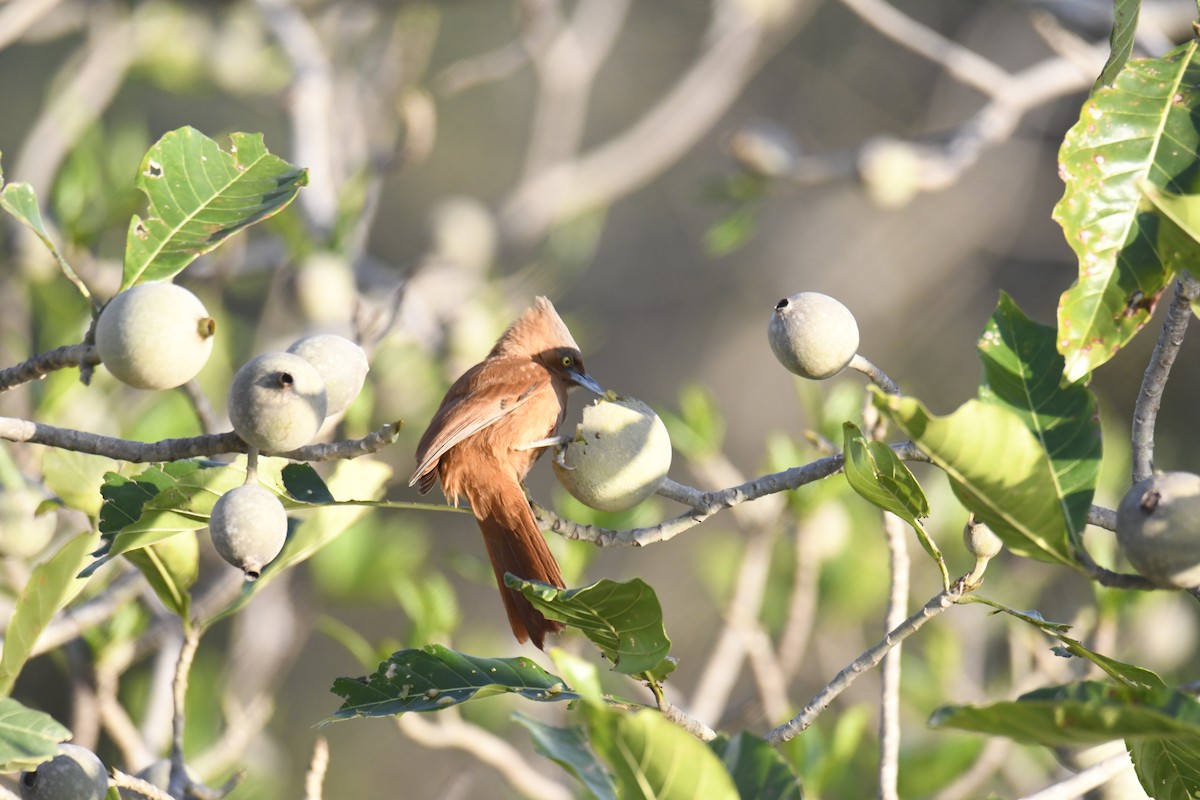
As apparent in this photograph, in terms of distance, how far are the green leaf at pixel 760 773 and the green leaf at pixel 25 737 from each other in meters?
0.68

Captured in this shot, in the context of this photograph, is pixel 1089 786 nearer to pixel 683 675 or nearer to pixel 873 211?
pixel 683 675

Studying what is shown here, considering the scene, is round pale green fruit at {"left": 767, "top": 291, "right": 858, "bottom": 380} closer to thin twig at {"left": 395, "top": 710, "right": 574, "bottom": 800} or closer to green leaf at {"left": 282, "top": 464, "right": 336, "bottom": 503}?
green leaf at {"left": 282, "top": 464, "right": 336, "bottom": 503}

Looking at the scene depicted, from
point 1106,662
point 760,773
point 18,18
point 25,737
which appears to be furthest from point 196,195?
point 18,18

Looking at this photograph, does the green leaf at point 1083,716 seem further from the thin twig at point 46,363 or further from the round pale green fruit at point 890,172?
the round pale green fruit at point 890,172

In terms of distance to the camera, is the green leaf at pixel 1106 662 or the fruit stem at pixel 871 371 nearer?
the green leaf at pixel 1106 662

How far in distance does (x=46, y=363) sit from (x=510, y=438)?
967 mm

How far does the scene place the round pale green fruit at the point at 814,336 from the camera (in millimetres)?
1341

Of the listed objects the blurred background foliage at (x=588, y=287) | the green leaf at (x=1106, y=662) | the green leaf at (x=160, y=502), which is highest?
the green leaf at (x=160, y=502)

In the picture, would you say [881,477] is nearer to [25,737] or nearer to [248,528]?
[248,528]

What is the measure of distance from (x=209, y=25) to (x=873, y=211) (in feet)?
16.8

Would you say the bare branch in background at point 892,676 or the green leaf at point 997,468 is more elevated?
the green leaf at point 997,468

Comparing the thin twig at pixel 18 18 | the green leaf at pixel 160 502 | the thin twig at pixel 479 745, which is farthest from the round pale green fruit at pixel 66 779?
the thin twig at pixel 18 18

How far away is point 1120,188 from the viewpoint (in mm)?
1223

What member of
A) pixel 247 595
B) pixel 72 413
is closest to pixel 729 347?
pixel 72 413
